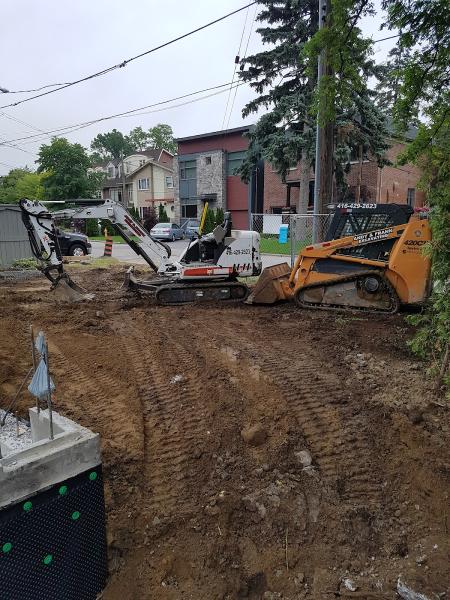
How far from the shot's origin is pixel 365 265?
8.68 m

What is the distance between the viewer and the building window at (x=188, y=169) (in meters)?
42.3

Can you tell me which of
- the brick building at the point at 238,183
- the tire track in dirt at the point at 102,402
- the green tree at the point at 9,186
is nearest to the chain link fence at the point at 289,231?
the brick building at the point at 238,183

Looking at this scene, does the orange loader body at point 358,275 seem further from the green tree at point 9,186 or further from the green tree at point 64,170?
the green tree at point 9,186

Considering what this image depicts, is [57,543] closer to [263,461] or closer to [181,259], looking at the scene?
[263,461]

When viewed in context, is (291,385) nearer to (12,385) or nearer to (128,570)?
(128,570)

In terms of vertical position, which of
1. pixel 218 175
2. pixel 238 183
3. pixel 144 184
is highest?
pixel 144 184

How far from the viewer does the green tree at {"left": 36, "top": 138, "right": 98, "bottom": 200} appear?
46.2 m

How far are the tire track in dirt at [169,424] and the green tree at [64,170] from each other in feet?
143

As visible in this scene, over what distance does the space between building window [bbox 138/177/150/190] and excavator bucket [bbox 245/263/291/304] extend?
1965 inches

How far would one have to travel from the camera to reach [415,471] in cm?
361

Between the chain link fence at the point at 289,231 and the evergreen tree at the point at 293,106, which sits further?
the evergreen tree at the point at 293,106

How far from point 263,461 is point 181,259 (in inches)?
289

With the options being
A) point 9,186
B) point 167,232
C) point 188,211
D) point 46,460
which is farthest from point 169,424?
point 9,186

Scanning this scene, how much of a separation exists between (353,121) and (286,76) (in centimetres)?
403
